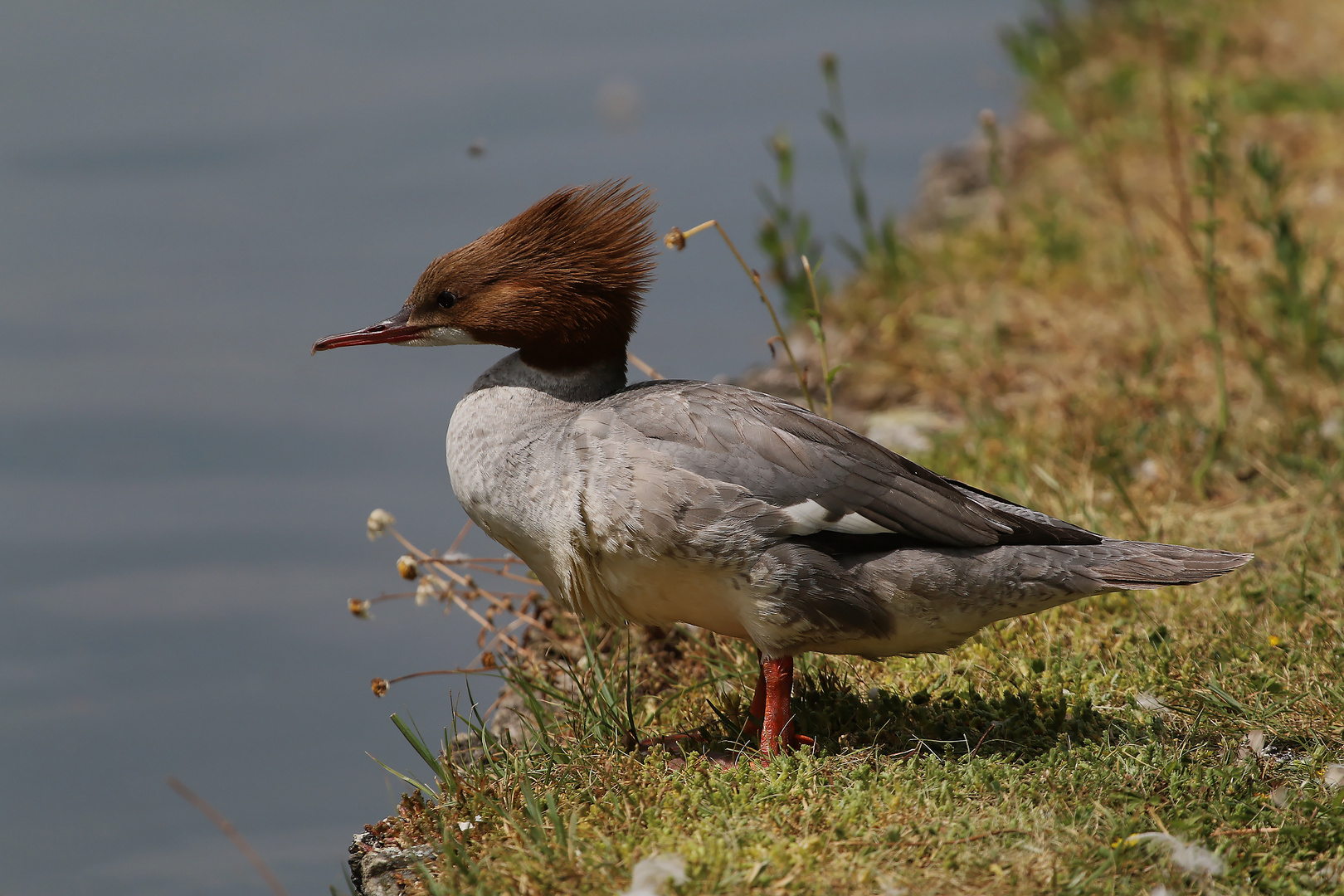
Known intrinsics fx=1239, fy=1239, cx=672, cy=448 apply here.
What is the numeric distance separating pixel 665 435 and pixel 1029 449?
2239 millimetres

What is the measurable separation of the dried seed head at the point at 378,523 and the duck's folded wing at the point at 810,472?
961 mm

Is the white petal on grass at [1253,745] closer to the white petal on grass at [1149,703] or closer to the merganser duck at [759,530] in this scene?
the white petal on grass at [1149,703]

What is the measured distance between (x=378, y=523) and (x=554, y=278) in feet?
3.42

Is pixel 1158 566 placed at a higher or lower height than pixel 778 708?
higher

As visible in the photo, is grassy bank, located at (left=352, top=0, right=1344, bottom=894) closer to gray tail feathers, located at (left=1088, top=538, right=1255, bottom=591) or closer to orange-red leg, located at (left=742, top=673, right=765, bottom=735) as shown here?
orange-red leg, located at (left=742, top=673, right=765, bottom=735)

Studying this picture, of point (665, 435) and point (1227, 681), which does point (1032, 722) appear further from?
point (665, 435)

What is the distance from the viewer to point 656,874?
2539 mm

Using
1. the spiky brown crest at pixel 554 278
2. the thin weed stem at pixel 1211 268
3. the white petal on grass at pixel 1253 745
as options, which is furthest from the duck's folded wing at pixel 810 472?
the thin weed stem at pixel 1211 268

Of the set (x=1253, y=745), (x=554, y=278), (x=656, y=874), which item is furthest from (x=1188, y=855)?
(x=554, y=278)

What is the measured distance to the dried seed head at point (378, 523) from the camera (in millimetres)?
3938

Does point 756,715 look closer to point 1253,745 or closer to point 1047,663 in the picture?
point 1047,663

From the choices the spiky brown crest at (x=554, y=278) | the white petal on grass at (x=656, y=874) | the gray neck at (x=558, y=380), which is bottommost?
the white petal on grass at (x=656, y=874)

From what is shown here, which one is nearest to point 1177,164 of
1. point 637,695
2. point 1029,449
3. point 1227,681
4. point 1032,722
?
point 1029,449

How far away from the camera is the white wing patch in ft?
10.2
